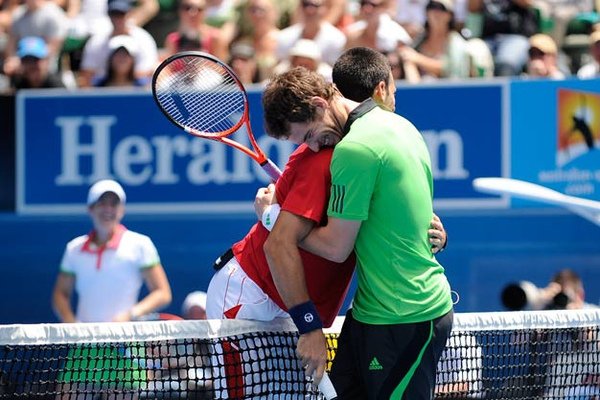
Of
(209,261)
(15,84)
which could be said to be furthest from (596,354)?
(15,84)

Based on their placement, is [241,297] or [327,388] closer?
[327,388]

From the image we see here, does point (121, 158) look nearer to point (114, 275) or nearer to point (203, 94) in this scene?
point (114, 275)

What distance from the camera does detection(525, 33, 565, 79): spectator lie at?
30.5ft

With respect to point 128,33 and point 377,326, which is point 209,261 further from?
point 377,326

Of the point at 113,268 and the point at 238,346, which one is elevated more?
the point at 238,346

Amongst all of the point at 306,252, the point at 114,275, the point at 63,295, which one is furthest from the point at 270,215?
the point at 63,295

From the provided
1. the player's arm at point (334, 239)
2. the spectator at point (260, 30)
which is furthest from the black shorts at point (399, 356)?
the spectator at point (260, 30)

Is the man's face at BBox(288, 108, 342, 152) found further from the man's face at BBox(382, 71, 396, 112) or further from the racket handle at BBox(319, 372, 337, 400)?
the racket handle at BBox(319, 372, 337, 400)

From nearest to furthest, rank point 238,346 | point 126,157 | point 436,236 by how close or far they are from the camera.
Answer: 1. point 436,236
2. point 238,346
3. point 126,157

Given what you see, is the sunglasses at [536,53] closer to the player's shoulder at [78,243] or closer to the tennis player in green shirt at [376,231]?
the player's shoulder at [78,243]

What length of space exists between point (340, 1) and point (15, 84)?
8.94 feet

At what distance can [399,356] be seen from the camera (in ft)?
14.1

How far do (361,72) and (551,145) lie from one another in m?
4.78

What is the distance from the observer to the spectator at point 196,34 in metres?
10.1
